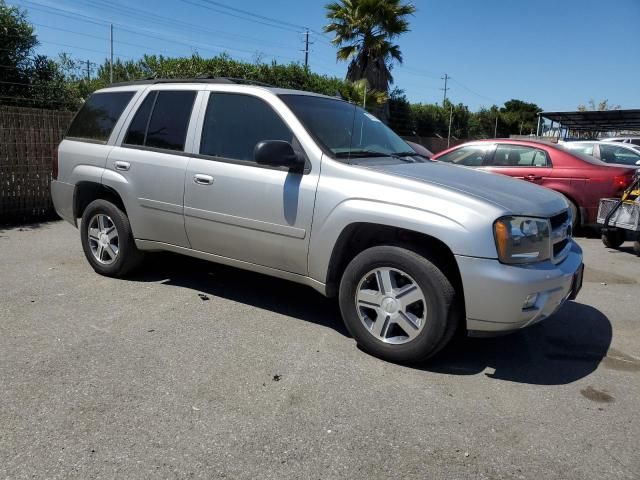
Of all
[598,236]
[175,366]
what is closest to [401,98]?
[598,236]

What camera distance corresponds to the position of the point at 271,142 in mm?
3812

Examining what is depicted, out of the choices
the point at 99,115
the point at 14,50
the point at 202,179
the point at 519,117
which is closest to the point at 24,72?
the point at 14,50

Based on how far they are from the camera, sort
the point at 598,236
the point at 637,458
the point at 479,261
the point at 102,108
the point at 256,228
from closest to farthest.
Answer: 1. the point at 637,458
2. the point at 479,261
3. the point at 256,228
4. the point at 102,108
5. the point at 598,236

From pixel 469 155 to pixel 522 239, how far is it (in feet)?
21.4

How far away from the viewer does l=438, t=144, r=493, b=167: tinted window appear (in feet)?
31.1

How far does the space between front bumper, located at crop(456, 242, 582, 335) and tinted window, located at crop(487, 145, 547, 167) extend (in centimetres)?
607

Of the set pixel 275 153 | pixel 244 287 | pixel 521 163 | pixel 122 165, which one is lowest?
pixel 244 287

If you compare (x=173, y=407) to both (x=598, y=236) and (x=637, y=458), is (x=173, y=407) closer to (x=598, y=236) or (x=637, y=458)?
(x=637, y=458)

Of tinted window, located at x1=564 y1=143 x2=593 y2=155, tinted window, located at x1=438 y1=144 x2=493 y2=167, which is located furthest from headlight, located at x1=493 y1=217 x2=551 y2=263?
tinted window, located at x1=564 y1=143 x2=593 y2=155

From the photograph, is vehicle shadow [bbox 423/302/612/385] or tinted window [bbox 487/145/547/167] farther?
tinted window [bbox 487/145/547/167]

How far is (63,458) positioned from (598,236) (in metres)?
8.92

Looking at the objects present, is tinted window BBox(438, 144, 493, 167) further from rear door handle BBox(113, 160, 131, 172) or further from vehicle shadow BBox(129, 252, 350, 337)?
rear door handle BBox(113, 160, 131, 172)

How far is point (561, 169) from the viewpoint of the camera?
28.7 ft

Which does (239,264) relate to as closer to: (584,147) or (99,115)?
(99,115)
